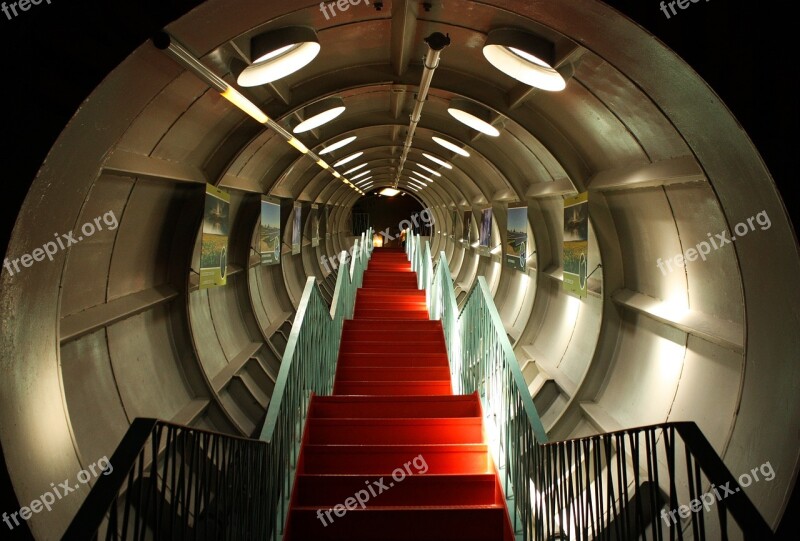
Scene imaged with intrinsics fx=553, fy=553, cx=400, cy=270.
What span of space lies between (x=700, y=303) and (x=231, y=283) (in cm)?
658

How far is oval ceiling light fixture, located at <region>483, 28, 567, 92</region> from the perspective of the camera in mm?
4000

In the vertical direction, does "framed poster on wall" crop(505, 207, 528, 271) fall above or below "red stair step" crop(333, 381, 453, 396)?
above

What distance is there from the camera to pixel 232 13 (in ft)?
10.0

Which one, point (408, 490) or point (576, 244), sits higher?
point (576, 244)

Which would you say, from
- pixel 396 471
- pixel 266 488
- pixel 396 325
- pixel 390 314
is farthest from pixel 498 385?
pixel 390 314

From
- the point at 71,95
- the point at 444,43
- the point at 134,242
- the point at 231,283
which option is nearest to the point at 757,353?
the point at 444,43

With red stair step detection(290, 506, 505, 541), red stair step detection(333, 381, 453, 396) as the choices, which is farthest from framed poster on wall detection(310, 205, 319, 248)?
red stair step detection(290, 506, 505, 541)

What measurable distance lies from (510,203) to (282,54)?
5.59 metres

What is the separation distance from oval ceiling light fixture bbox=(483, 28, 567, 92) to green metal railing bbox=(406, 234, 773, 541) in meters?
1.95

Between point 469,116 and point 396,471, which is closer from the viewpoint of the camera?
point 396,471

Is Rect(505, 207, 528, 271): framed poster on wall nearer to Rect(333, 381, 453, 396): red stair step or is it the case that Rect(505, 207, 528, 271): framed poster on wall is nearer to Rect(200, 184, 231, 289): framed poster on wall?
Rect(333, 381, 453, 396): red stair step

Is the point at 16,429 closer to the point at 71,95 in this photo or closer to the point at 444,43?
the point at 71,95

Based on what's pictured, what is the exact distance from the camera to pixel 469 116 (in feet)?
19.0

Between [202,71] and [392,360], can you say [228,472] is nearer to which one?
[202,71]
